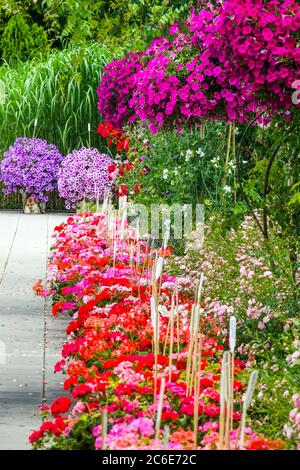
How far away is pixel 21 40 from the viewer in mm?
20938

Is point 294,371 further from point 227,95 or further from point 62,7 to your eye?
point 62,7

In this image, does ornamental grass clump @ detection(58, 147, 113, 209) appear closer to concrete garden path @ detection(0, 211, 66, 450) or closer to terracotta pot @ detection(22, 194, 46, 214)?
terracotta pot @ detection(22, 194, 46, 214)

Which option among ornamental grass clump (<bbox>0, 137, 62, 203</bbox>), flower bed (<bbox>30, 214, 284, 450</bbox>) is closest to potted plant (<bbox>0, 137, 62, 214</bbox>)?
ornamental grass clump (<bbox>0, 137, 62, 203</bbox>)

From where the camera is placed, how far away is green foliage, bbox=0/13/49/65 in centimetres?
2048

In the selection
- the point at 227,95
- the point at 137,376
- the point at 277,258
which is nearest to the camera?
the point at 137,376

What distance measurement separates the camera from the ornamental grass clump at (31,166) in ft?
53.1

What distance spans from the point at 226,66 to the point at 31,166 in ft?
35.2

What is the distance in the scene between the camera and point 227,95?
6164 millimetres

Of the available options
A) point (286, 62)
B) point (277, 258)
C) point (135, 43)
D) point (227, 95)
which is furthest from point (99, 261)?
point (135, 43)

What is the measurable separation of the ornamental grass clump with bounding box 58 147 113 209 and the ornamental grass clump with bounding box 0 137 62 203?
1.01 feet

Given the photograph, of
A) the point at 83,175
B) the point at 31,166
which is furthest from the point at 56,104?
the point at 83,175

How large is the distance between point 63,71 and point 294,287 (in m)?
10.9

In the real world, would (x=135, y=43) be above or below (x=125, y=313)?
above

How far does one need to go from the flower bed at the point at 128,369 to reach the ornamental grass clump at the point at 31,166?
24.4 ft
